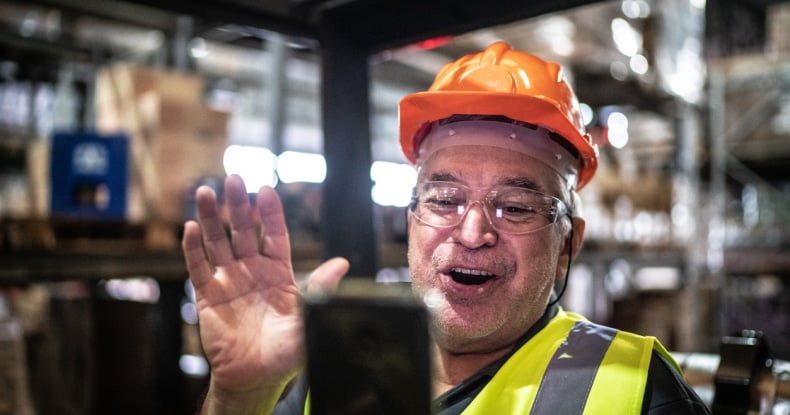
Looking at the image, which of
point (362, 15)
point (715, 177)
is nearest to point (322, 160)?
point (362, 15)

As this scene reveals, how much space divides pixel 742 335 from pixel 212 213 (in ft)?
4.79

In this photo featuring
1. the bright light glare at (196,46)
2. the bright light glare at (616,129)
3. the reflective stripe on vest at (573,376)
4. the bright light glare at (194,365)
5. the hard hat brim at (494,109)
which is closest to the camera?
the reflective stripe on vest at (573,376)

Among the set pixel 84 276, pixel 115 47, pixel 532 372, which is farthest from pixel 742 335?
pixel 115 47

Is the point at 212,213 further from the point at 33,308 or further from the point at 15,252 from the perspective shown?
the point at 33,308

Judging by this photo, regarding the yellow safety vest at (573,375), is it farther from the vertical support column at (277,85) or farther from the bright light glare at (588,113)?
the bright light glare at (588,113)

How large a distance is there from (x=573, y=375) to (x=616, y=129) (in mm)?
8358

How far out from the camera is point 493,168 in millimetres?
1750

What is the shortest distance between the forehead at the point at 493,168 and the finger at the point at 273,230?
1.40 ft

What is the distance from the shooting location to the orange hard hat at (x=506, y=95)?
1.71 meters

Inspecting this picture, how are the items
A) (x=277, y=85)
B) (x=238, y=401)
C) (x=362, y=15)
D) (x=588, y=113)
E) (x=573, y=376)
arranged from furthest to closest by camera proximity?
(x=588, y=113) → (x=277, y=85) → (x=362, y=15) → (x=238, y=401) → (x=573, y=376)

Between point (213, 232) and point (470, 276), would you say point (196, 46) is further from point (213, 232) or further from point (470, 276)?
point (470, 276)

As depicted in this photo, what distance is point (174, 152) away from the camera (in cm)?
434

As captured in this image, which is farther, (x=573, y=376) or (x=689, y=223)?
(x=689, y=223)

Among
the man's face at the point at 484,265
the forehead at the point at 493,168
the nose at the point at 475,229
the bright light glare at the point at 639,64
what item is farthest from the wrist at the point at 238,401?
the bright light glare at the point at 639,64
